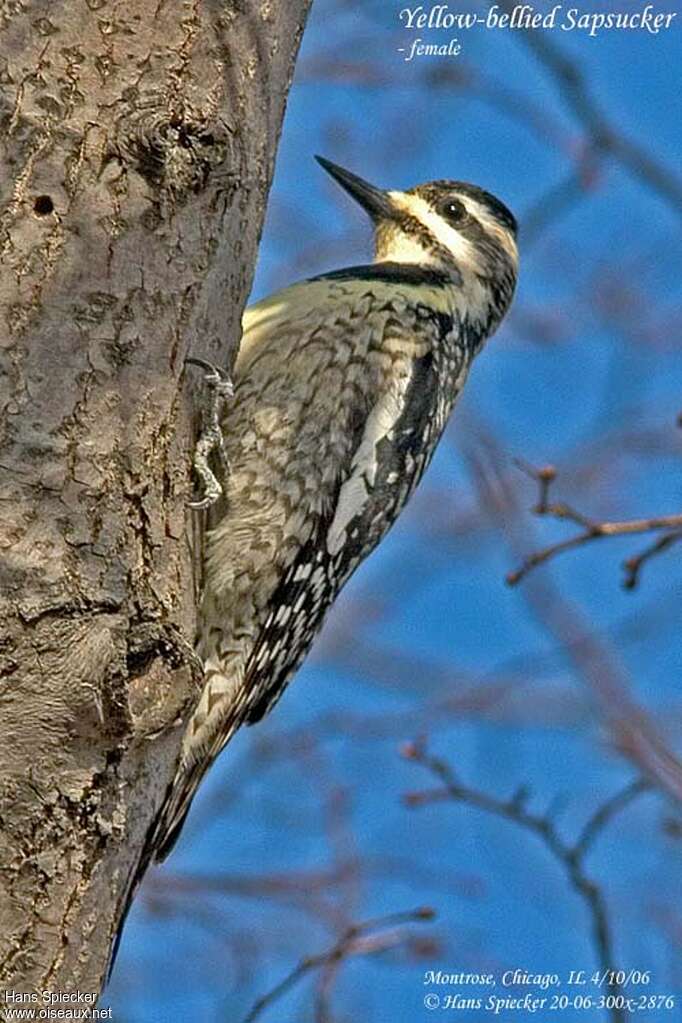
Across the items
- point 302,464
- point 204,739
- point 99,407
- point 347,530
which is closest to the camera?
point 99,407

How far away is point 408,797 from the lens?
4.22m

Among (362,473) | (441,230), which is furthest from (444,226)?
(362,473)

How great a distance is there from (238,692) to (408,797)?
1232 millimetres

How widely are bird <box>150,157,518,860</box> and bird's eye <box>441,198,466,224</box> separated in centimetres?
49

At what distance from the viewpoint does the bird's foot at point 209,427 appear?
246cm

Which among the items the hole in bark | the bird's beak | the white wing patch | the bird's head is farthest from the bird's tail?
the bird's beak

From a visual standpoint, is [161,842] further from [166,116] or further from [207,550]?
[166,116]

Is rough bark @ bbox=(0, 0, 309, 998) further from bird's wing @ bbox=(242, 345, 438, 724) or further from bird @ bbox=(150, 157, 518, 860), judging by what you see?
bird's wing @ bbox=(242, 345, 438, 724)

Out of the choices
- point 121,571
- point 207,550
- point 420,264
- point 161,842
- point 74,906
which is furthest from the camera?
point 420,264

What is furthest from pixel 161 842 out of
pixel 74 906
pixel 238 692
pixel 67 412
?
pixel 67 412

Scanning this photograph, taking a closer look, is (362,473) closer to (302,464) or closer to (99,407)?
(302,464)

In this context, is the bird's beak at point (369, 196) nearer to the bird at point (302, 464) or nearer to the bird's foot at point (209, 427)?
the bird at point (302, 464)

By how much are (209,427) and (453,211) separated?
5.99ft

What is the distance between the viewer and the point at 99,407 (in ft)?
7.02
